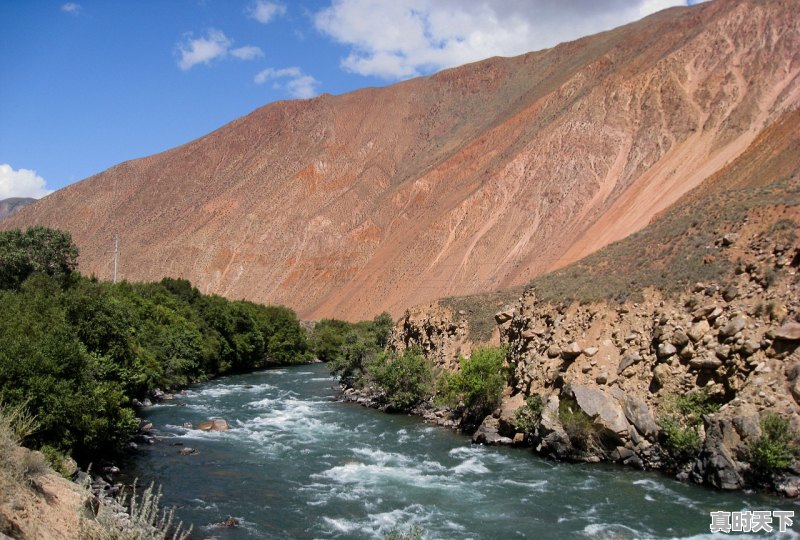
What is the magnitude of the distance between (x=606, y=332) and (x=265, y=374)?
106 ft


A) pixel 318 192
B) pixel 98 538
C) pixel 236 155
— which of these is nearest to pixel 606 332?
pixel 98 538

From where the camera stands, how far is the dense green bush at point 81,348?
59.1ft

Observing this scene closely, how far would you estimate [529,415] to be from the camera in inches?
974

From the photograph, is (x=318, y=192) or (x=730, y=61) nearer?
(x=730, y=61)

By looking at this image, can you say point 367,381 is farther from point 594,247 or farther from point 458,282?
point 458,282

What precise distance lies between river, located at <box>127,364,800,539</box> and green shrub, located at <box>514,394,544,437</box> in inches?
39.0

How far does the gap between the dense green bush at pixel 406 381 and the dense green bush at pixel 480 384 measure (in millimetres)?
3464

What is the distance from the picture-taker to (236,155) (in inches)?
4764

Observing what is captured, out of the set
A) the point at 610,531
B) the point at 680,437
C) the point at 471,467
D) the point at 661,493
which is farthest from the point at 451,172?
the point at 610,531

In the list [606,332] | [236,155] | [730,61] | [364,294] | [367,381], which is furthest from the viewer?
[236,155]

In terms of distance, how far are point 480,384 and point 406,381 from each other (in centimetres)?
627

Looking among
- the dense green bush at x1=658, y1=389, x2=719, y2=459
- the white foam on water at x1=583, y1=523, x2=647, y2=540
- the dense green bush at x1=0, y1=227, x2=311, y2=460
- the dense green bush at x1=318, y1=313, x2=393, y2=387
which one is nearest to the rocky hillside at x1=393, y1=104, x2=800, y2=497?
the dense green bush at x1=658, y1=389, x2=719, y2=459

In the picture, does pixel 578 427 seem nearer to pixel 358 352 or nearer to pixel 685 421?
pixel 685 421

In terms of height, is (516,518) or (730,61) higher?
(730,61)
